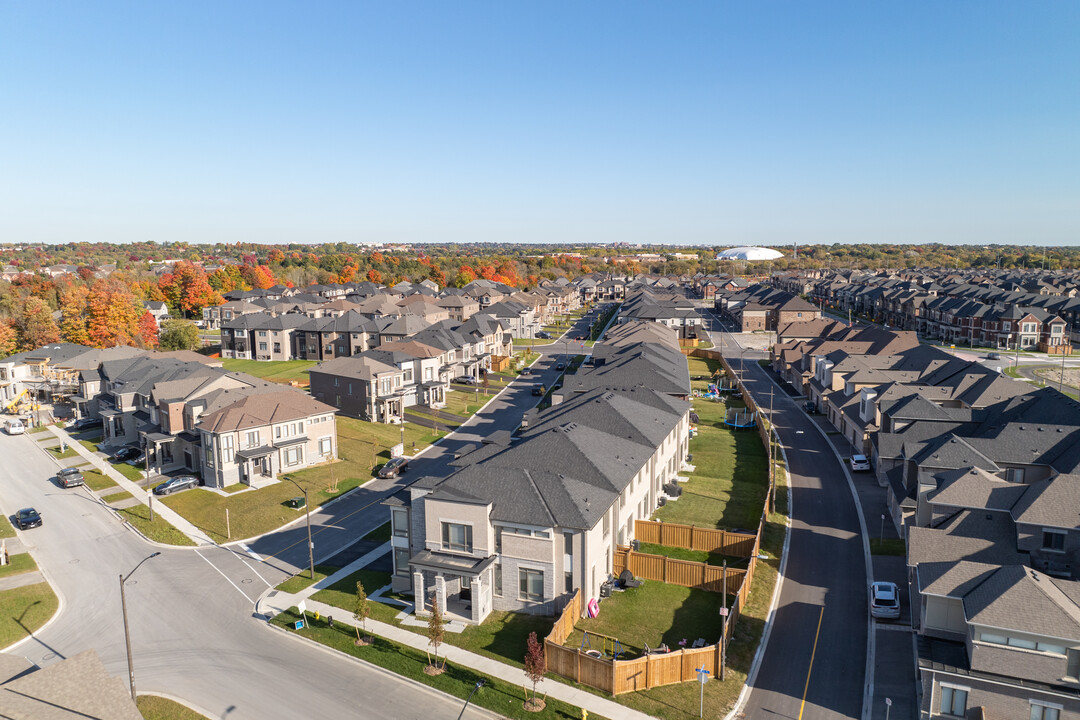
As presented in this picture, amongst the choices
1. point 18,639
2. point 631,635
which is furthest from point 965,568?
point 18,639

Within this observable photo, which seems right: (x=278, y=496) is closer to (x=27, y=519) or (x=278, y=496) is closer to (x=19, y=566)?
(x=19, y=566)

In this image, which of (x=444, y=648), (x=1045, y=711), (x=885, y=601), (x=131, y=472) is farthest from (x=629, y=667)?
(x=131, y=472)

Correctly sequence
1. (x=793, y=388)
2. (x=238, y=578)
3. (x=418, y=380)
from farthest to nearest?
(x=793, y=388)
(x=418, y=380)
(x=238, y=578)

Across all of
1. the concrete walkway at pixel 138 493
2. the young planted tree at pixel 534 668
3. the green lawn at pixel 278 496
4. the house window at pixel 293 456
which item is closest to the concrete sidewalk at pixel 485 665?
the young planted tree at pixel 534 668

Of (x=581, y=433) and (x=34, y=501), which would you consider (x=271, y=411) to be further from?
(x=581, y=433)

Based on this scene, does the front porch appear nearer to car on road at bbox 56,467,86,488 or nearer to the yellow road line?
the yellow road line

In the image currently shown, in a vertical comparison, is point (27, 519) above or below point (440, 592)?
below
